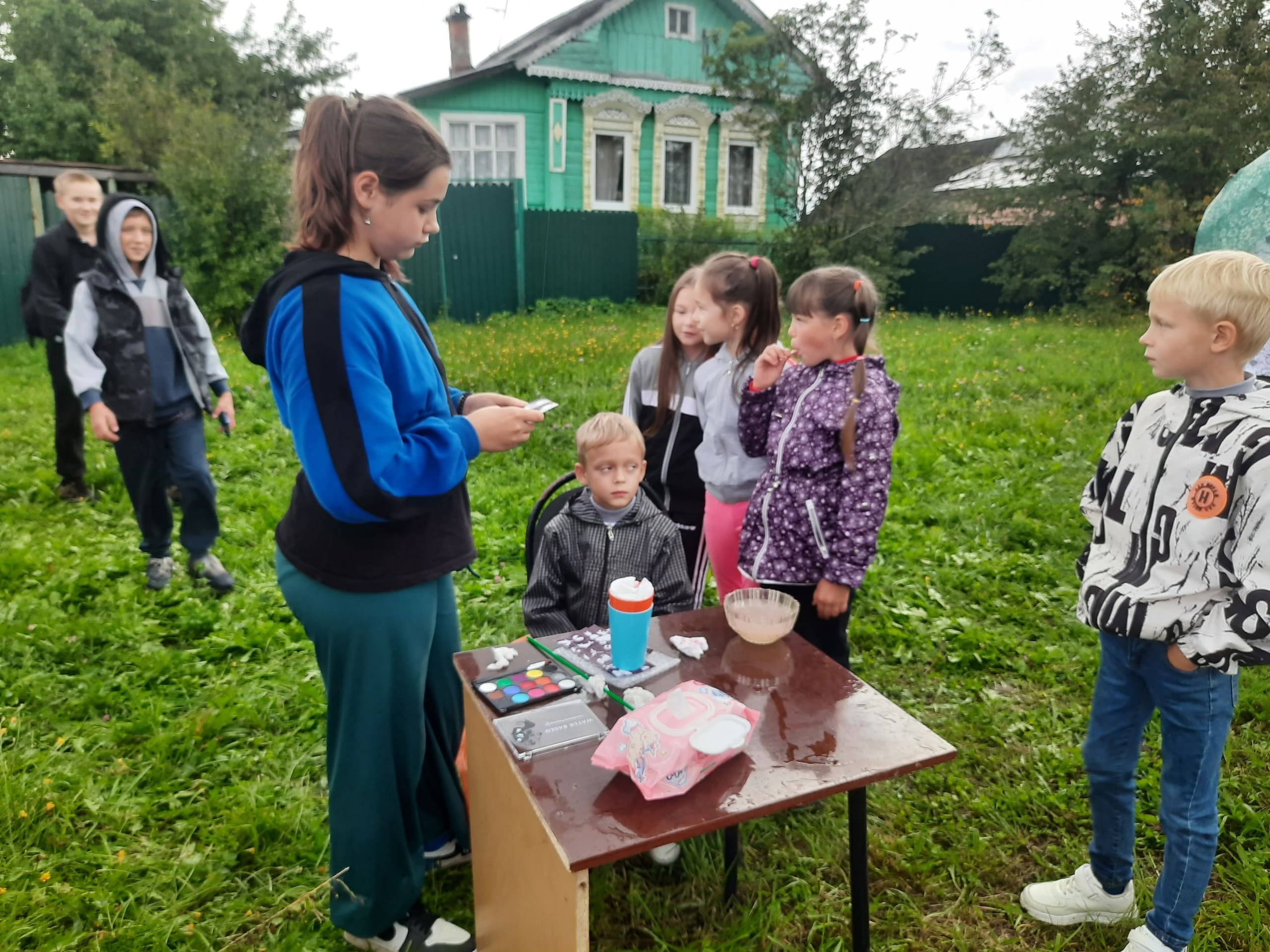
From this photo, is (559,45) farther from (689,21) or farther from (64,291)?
(64,291)

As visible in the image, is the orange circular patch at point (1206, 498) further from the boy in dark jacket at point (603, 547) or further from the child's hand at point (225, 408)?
the child's hand at point (225, 408)

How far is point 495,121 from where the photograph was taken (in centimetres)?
1394

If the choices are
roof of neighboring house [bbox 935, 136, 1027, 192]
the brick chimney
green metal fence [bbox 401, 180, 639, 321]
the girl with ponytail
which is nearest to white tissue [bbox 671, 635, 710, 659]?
the girl with ponytail

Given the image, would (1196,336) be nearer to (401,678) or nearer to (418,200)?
(418,200)

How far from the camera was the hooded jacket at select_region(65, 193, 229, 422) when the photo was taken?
371 cm

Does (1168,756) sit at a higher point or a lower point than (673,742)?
lower

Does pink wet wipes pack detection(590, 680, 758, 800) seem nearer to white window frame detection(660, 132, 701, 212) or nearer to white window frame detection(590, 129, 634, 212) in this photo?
white window frame detection(590, 129, 634, 212)

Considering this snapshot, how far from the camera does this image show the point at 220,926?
83.6 inches

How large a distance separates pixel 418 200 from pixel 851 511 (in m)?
1.43

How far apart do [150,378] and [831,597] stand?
3.26 m

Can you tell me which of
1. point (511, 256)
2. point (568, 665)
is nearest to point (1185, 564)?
point (568, 665)

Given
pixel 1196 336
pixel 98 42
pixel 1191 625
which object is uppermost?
pixel 98 42

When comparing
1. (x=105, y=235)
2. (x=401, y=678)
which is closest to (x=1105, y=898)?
(x=401, y=678)

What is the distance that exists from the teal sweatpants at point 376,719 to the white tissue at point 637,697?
478 millimetres
